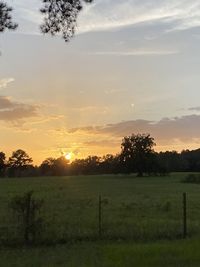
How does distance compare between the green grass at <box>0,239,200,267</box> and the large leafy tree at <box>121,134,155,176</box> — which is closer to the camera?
the green grass at <box>0,239,200,267</box>

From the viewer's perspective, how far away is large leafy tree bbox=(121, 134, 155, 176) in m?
149

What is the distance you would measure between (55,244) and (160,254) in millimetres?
3805

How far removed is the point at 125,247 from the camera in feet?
48.9

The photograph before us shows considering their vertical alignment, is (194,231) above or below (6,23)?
below

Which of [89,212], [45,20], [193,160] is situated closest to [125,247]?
[45,20]

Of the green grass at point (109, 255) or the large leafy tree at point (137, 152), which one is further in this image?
the large leafy tree at point (137, 152)

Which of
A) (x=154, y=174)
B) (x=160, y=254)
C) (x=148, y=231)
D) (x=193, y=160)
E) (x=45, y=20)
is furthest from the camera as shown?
(x=193, y=160)

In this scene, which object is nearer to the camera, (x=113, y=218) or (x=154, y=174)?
(x=113, y=218)

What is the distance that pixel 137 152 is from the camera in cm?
15225

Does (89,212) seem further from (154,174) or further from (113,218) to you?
(154,174)

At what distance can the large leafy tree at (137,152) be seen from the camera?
14875 centimetres

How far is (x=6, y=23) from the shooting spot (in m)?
14.7

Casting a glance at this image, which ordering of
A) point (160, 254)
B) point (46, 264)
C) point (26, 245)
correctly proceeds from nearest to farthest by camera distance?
point (46, 264) → point (160, 254) → point (26, 245)

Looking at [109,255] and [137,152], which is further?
[137,152]
